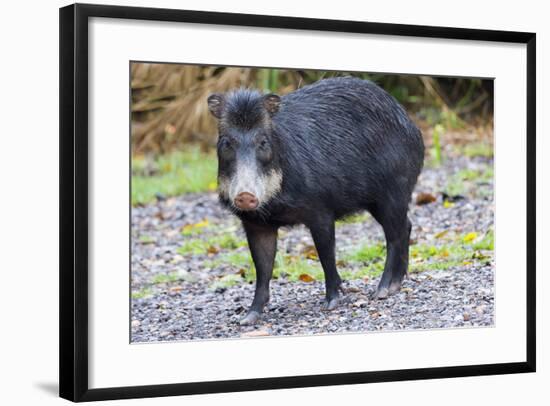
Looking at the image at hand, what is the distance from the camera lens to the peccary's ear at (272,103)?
6.89m

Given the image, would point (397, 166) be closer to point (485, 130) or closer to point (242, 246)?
point (242, 246)

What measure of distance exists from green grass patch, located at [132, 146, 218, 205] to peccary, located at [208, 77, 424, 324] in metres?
4.00

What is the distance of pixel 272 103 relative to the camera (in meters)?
6.93

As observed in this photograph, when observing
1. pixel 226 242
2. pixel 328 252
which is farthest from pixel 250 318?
pixel 226 242

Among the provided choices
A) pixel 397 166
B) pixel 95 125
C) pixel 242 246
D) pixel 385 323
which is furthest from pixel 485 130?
pixel 95 125

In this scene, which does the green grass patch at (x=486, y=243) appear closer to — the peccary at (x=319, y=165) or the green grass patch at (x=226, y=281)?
the peccary at (x=319, y=165)

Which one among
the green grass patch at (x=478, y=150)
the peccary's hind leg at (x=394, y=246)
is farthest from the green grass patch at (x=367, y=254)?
the green grass patch at (x=478, y=150)

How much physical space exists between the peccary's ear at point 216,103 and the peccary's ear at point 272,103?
0.28 meters

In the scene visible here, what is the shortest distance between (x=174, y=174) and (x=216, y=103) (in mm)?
4800

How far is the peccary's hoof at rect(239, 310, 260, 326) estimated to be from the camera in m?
6.98

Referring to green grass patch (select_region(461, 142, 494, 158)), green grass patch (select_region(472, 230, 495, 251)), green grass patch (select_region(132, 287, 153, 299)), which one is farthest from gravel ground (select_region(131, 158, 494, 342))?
green grass patch (select_region(461, 142, 494, 158))

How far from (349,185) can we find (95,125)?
207 centimetres

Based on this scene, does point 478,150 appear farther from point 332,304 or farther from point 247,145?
point 247,145

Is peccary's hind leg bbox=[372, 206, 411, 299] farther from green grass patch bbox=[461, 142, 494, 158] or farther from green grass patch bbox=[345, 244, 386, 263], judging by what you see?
green grass patch bbox=[461, 142, 494, 158]
